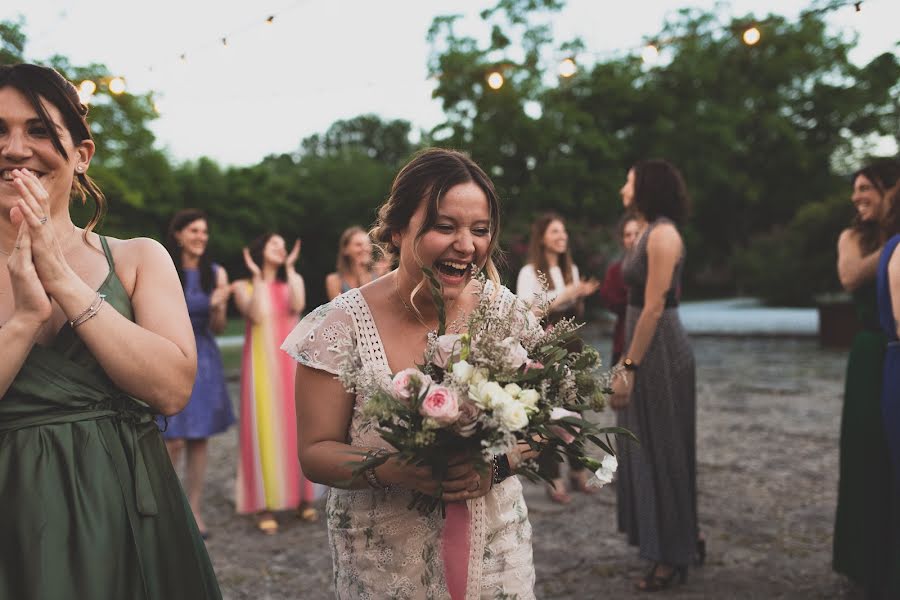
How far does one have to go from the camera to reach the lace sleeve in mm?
2314

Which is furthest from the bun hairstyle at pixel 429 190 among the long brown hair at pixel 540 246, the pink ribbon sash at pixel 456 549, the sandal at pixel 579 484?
the sandal at pixel 579 484

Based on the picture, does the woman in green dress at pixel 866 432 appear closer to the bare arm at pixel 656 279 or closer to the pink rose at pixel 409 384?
the bare arm at pixel 656 279

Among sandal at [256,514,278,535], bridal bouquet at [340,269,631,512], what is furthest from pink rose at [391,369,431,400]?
sandal at [256,514,278,535]

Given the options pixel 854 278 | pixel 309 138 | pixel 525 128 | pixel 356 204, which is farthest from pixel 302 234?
pixel 854 278

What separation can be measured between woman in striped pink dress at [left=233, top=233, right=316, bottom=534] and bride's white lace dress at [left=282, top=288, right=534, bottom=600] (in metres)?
4.01

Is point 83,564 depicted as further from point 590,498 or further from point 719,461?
point 719,461

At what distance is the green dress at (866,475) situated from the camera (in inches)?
164

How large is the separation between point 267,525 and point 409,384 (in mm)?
4683

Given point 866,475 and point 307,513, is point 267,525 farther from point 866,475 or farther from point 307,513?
point 866,475

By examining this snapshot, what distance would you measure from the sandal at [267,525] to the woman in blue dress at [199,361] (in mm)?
426

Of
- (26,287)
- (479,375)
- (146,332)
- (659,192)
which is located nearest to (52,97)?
(26,287)

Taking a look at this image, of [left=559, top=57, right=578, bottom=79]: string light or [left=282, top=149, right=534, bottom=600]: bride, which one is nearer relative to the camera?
[left=282, top=149, right=534, bottom=600]: bride

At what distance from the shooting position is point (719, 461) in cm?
766

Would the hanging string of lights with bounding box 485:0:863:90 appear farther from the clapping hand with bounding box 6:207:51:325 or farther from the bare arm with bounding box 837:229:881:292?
the clapping hand with bounding box 6:207:51:325
